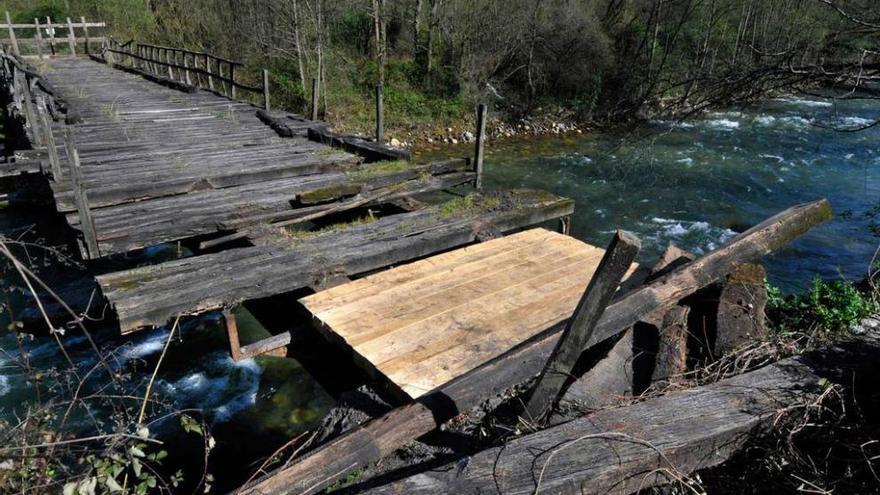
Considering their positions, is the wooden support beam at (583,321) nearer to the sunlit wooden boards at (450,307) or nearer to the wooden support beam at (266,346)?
the sunlit wooden boards at (450,307)

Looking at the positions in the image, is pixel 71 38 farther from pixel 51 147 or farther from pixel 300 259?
pixel 300 259

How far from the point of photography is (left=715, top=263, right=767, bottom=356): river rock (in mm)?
3578

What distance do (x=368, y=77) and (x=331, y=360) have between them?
18.1 meters

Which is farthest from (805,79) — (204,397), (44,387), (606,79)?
(606,79)

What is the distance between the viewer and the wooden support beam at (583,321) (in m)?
2.32

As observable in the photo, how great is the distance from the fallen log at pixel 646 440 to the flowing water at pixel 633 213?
2237mm

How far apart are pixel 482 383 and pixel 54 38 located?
105ft

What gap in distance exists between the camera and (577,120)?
20625 mm

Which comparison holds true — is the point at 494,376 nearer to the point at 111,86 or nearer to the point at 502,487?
the point at 502,487

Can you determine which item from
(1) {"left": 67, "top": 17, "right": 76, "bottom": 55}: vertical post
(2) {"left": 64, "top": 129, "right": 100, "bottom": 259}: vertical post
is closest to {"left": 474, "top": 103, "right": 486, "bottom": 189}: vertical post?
(2) {"left": 64, "top": 129, "right": 100, "bottom": 259}: vertical post

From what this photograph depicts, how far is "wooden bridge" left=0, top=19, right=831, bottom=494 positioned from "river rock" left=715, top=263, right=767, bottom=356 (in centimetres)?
12

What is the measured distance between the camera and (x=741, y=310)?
3711mm

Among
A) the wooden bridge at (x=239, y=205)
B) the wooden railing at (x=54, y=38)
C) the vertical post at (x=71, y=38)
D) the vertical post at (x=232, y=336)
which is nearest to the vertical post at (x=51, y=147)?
the wooden bridge at (x=239, y=205)

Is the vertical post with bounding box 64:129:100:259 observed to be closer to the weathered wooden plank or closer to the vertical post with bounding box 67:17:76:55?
the weathered wooden plank
